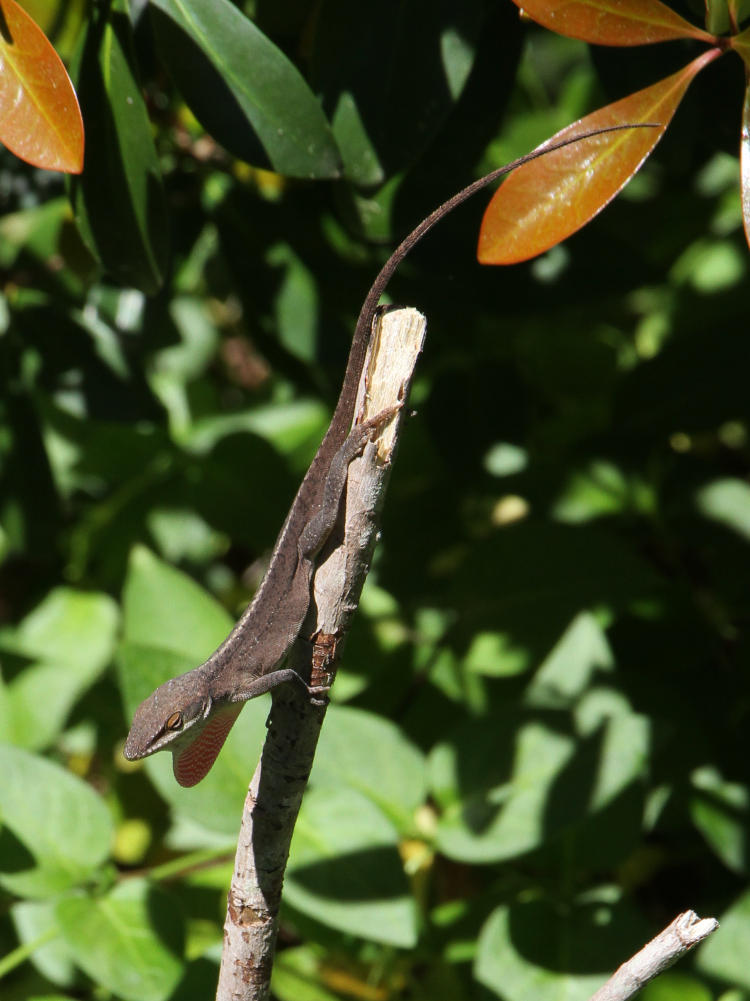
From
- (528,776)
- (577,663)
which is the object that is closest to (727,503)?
(577,663)

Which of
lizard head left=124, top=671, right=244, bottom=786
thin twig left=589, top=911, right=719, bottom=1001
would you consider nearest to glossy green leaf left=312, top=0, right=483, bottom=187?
lizard head left=124, top=671, right=244, bottom=786

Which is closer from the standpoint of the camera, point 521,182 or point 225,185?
point 521,182

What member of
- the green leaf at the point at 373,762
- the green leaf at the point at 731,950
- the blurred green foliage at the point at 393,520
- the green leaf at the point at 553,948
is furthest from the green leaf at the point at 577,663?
the green leaf at the point at 731,950

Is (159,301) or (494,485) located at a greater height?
(159,301)

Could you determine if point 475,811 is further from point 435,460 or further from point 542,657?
point 435,460

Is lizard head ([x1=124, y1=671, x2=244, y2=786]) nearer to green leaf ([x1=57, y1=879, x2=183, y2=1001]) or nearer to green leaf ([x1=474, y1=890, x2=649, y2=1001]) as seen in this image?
green leaf ([x1=57, y1=879, x2=183, y2=1001])

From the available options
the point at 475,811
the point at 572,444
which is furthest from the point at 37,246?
the point at 475,811

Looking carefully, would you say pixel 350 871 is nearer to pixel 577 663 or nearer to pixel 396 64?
pixel 577 663

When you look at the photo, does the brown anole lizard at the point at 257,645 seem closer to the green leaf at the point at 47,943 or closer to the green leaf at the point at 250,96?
the green leaf at the point at 250,96
